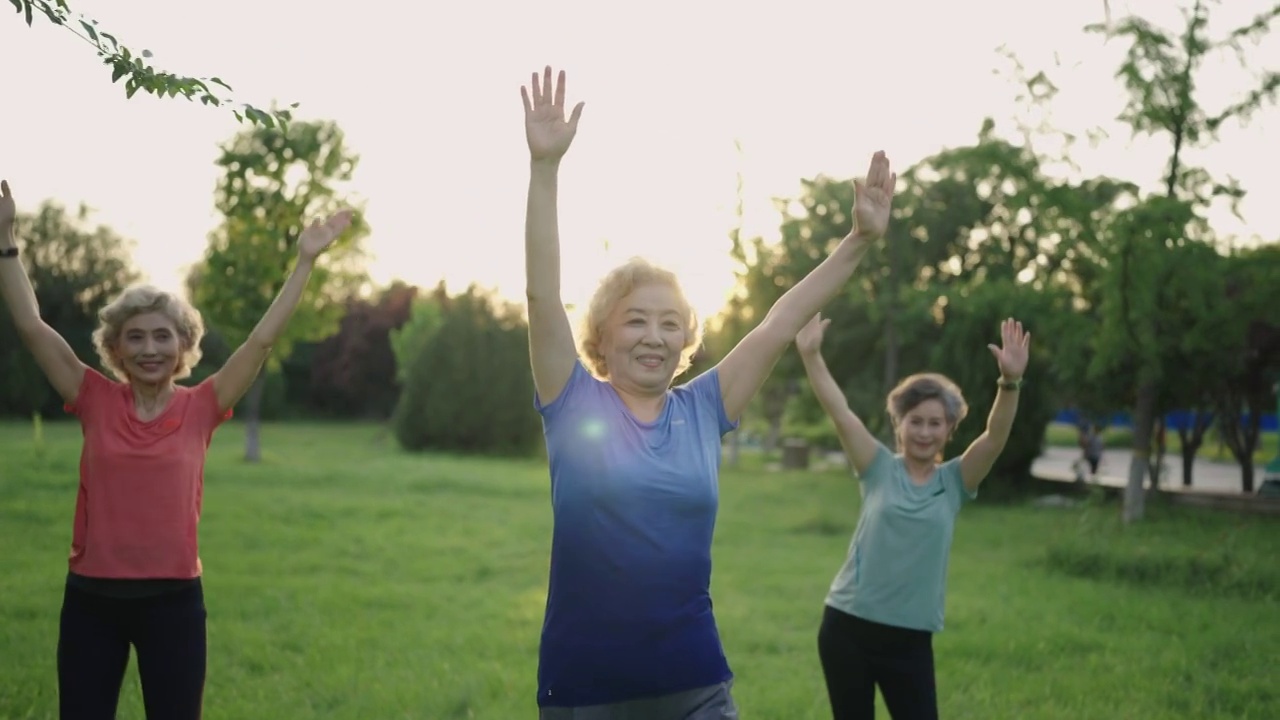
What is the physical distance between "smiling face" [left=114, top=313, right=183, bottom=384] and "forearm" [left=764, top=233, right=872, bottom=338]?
2131 millimetres

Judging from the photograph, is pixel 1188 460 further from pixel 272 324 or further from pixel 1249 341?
pixel 272 324

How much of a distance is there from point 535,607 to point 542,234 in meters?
7.26

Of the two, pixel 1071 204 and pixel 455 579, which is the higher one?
pixel 1071 204

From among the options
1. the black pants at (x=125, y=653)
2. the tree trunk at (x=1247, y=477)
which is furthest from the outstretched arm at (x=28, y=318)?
the tree trunk at (x=1247, y=477)

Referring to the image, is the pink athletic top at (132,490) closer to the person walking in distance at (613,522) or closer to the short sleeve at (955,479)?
the person walking in distance at (613,522)

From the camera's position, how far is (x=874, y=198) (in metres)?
3.42

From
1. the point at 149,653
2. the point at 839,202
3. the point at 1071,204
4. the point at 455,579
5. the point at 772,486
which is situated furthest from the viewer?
the point at 839,202

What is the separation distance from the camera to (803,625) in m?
9.27

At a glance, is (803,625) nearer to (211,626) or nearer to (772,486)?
(211,626)

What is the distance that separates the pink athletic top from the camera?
374cm

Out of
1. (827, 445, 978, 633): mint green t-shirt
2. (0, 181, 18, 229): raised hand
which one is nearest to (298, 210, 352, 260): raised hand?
(0, 181, 18, 229): raised hand

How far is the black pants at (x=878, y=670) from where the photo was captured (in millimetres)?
4238

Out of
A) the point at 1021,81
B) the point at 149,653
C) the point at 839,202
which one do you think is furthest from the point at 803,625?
the point at 839,202

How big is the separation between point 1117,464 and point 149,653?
32360mm
